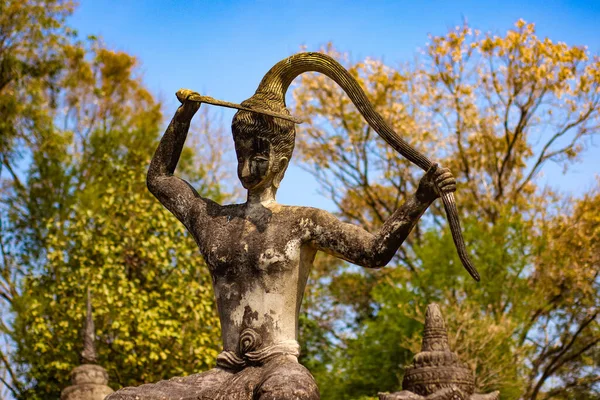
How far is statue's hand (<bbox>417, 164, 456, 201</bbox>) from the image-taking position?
17.7 ft

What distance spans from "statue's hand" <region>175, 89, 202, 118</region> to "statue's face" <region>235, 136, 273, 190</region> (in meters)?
0.42

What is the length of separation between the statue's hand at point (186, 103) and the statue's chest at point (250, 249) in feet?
2.58

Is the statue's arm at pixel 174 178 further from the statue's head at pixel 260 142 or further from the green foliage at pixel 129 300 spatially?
the green foliage at pixel 129 300

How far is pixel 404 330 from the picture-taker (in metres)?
20.8

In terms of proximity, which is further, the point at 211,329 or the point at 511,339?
the point at 511,339

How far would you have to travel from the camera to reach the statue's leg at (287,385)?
502cm

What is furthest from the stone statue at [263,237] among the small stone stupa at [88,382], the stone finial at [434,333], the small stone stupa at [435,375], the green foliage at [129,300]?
the green foliage at [129,300]

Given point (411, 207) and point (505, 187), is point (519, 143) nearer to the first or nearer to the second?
point (505, 187)

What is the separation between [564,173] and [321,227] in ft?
65.5

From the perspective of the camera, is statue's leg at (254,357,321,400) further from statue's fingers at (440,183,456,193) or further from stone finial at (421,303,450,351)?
stone finial at (421,303,450,351)

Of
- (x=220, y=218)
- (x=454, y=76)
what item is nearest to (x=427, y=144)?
(x=454, y=76)

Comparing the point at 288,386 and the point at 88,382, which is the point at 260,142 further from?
the point at 88,382

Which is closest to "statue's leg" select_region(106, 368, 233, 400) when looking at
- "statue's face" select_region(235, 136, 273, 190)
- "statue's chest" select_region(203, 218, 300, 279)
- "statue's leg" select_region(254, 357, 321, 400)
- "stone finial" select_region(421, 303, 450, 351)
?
"statue's leg" select_region(254, 357, 321, 400)

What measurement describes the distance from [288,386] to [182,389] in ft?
2.62
